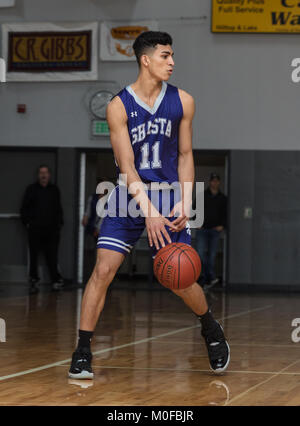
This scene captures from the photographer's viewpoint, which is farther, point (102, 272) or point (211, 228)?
point (211, 228)

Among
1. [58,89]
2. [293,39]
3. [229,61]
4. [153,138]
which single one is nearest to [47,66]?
[58,89]

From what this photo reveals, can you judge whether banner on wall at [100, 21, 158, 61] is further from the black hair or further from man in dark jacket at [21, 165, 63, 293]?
the black hair

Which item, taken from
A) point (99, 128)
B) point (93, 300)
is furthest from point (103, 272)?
point (99, 128)

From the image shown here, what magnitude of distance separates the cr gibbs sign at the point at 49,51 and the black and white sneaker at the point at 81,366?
9.77 m

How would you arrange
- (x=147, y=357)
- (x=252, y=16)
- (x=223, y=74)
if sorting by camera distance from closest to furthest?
(x=147, y=357), (x=252, y=16), (x=223, y=74)

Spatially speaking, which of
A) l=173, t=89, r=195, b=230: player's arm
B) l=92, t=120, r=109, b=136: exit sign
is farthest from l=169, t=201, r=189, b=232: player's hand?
l=92, t=120, r=109, b=136: exit sign

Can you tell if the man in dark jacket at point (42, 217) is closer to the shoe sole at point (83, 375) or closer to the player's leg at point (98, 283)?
the player's leg at point (98, 283)

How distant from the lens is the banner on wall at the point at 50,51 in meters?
13.5

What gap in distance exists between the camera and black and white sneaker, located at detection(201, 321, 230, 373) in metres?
4.45

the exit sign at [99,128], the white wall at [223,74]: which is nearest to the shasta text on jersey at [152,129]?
the white wall at [223,74]

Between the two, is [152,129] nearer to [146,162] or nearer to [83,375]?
[146,162]

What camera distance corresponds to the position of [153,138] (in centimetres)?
434

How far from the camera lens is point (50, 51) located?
44.6 feet

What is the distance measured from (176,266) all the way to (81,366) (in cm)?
71
